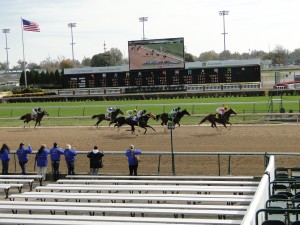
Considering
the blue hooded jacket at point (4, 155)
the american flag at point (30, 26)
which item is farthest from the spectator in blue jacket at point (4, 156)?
the american flag at point (30, 26)

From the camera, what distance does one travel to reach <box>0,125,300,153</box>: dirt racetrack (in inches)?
800

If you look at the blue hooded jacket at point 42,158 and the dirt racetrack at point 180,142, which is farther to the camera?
the dirt racetrack at point 180,142

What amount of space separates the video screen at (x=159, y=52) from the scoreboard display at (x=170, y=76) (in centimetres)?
89

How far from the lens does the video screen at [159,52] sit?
47.5 meters

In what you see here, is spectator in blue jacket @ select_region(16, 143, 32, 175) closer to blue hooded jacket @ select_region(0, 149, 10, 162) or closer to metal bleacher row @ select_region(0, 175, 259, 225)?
blue hooded jacket @ select_region(0, 149, 10, 162)

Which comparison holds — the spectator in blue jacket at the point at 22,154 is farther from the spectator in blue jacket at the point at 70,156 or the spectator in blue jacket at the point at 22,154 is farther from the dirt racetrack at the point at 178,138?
the dirt racetrack at the point at 178,138

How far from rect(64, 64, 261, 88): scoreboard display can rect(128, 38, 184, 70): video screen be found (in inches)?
34.9

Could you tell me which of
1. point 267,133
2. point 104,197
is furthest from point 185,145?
point 104,197

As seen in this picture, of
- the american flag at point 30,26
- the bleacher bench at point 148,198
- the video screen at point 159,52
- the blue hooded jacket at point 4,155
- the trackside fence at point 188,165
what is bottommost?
the trackside fence at point 188,165

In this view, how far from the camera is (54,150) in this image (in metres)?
15.3

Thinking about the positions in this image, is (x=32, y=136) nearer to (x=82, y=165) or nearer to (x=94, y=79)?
(x=82, y=165)

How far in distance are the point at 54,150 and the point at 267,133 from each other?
11.3 meters

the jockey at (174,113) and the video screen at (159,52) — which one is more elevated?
the video screen at (159,52)

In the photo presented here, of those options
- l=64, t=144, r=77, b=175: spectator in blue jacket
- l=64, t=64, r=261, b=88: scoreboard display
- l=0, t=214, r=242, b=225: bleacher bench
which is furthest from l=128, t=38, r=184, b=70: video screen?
l=0, t=214, r=242, b=225: bleacher bench
